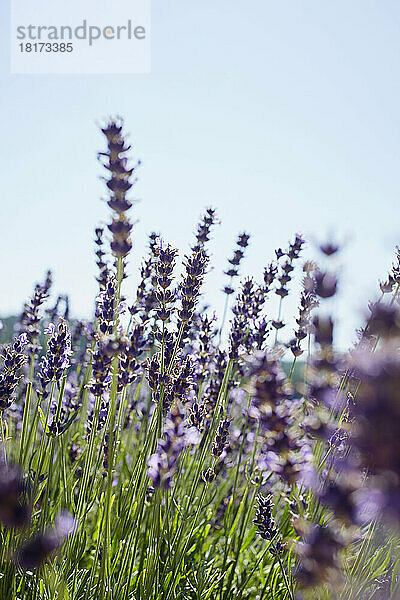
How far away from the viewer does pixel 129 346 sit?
1.90 meters

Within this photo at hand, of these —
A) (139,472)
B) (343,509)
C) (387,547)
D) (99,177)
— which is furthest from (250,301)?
(343,509)

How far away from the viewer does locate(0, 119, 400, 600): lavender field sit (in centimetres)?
87

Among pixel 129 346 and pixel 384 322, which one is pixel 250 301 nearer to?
pixel 129 346

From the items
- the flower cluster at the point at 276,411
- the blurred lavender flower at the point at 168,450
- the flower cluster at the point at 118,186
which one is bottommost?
the blurred lavender flower at the point at 168,450

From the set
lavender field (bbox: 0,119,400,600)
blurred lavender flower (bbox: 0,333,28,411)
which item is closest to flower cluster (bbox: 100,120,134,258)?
lavender field (bbox: 0,119,400,600)

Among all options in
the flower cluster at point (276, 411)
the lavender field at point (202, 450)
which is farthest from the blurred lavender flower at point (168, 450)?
the flower cluster at point (276, 411)

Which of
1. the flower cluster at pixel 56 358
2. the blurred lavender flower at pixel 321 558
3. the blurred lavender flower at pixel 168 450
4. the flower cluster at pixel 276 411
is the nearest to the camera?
the blurred lavender flower at pixel 321 558

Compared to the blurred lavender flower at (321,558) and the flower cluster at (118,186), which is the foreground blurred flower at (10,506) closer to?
the blurred lavender flower at (321,558)

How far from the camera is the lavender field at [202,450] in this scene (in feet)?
2.84

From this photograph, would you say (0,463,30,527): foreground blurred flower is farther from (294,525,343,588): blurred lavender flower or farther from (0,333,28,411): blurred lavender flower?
(0,333,28,411): blurred lavender flower

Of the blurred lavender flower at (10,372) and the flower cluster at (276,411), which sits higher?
the flower cluster at (276,411)

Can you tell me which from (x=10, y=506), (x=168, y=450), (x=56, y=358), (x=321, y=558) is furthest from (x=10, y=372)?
(x=321, y=558)

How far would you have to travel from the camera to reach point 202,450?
8.64 ft

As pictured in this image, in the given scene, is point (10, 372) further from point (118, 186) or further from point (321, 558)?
point (321, 558)
